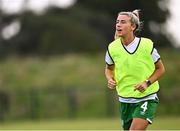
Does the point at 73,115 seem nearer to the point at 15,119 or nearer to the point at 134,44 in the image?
the point at 15,119

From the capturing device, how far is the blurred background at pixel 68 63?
104ft

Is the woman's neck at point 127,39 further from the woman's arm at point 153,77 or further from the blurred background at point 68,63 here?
the blurred background at point 68,63

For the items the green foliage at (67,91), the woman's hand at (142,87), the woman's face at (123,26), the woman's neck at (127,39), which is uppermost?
the woman's face at (123,26)

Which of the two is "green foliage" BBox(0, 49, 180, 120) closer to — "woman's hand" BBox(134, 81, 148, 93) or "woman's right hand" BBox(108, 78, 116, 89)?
"woman's right hand" BBox(108, 78, 116, 89)

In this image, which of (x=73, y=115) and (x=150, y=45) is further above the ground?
(x=150, y=45)

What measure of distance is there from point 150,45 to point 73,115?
23060 millimetres

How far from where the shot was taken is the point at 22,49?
54.1 metres

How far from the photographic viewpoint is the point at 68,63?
40.7 meters

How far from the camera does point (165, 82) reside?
34.8 metres

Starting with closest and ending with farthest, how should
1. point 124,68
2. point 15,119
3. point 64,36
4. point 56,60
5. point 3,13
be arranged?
point 124,68 → point 15,119 → point 56,60 → point 64,36 → point 3,13

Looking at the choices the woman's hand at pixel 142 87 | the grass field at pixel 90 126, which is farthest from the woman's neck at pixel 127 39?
the grass field at pixel 90 126

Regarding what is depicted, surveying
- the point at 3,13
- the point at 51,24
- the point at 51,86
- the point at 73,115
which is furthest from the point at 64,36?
the point at 73,115

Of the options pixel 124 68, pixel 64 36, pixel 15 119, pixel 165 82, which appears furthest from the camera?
pixel 64 36

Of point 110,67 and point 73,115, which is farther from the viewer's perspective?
point 73,115
